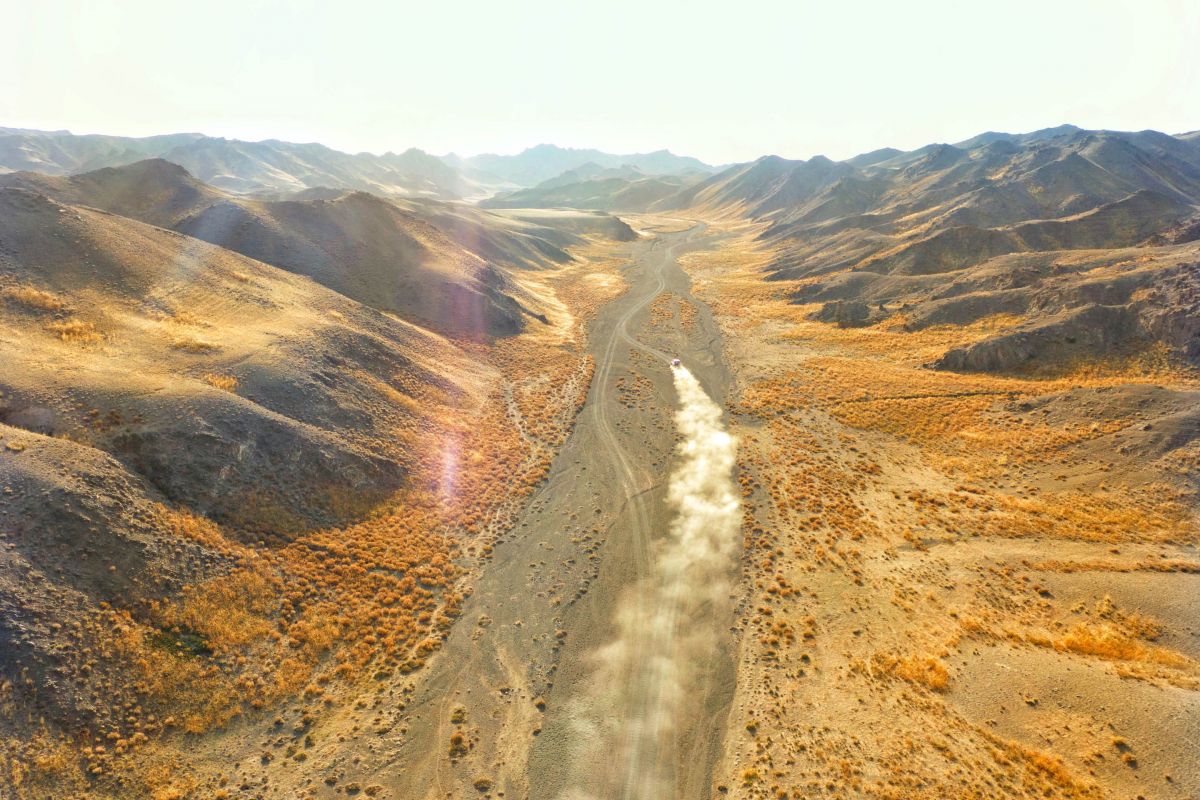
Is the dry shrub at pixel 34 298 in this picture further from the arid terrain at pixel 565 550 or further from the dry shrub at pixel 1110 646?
the dry shrub at pixel 1110 646

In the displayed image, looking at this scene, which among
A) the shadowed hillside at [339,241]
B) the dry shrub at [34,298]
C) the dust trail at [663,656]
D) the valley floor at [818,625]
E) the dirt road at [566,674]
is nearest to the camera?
the valley floor at [818,625]

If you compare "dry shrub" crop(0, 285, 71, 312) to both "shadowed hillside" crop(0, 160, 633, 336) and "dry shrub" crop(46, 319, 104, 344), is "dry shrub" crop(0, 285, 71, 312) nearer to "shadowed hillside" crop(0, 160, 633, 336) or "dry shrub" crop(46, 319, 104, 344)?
"dry shrub" crop(46, 319, 104, 344)

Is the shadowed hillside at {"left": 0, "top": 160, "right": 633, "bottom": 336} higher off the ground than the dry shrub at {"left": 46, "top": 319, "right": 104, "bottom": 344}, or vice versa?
the shadowed hillside at {"left": 0, "top": 160, "right": 633, "bottom": 336}

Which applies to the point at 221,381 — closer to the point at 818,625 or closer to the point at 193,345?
the point at 193,345

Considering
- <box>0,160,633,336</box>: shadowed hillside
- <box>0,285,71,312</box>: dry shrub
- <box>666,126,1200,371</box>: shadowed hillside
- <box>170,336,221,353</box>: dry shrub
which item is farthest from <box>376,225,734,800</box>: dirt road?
<box>666,126,1200,371</box>: shadowed hillside

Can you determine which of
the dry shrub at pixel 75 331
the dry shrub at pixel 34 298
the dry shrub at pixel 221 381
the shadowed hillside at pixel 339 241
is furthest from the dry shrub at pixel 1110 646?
the dry shrub at pixel 34 298

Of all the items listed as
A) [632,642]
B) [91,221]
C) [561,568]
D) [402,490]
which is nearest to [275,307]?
[91,221]

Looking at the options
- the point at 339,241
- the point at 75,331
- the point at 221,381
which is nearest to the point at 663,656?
the point at 221,381
